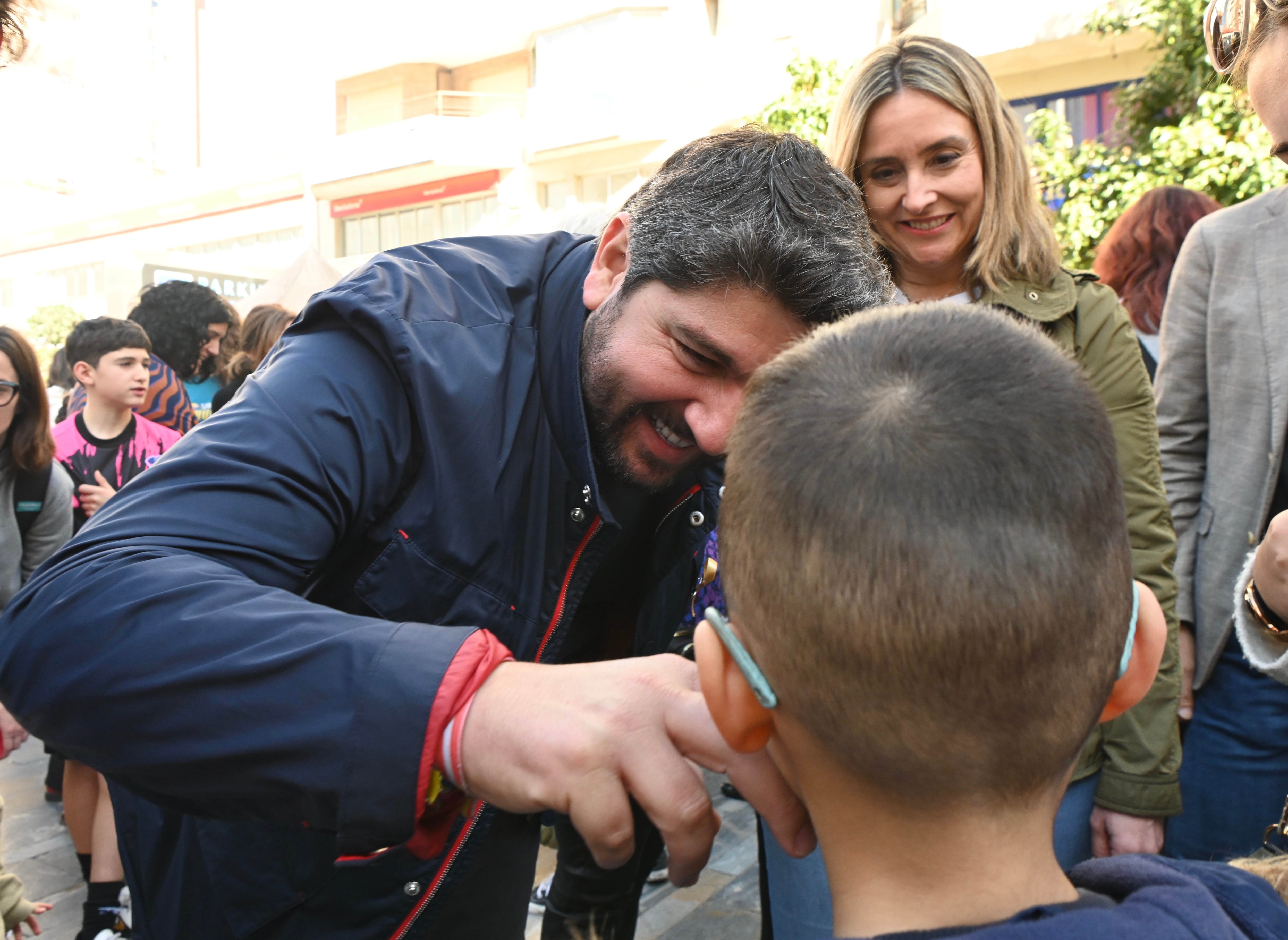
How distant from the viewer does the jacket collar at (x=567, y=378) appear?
169cm

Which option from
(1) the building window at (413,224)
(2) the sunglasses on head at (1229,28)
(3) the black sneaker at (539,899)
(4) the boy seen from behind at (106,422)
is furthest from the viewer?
(1) the building window at (413,224)

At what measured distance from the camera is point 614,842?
41.9 inches

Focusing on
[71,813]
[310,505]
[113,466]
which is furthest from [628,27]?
[310,505]

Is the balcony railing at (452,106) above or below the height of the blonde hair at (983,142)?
above

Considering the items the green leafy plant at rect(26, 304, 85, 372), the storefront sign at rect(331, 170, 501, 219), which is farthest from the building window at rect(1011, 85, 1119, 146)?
the green leafy plant at rect(26, 304, 85, 372)

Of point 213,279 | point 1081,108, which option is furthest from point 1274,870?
point 213,279

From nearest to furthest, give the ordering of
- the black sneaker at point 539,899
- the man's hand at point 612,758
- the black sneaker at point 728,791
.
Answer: the man's hand at point 612,758
the black sneaker at point 539,899
the black sneaker at point 728,791

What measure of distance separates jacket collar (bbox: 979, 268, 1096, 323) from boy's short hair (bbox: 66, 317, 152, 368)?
13.7 ft

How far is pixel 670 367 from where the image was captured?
1.72m

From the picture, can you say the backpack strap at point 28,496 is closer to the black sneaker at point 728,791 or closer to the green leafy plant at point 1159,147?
the black sneaker at point 728,791

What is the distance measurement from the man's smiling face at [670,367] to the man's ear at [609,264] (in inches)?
1.0

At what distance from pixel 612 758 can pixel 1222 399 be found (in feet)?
5.86

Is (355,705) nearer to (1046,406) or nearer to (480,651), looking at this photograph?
(480,651)

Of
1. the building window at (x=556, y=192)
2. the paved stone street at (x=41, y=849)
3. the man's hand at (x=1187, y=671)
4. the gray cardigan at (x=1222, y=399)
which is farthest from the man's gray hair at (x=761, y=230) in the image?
the building window at (x=556, y=192)
